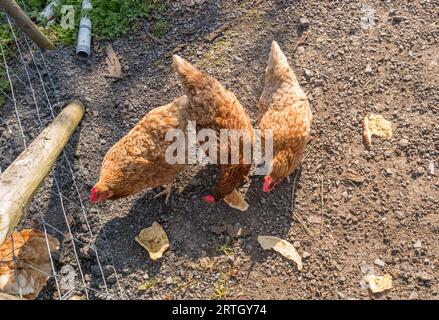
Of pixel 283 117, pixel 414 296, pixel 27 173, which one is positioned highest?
pixel 27 173

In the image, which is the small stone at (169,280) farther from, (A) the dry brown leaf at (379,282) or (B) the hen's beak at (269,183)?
(A) the dry brown leaf at (379,282)

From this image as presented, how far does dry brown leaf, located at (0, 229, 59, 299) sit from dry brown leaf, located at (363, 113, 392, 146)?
10.3ft

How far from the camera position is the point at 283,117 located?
3.95 m

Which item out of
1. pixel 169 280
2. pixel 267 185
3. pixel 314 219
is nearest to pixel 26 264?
pixel 169 280

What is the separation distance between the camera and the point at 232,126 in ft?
12.4

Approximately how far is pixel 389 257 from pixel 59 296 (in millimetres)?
2861

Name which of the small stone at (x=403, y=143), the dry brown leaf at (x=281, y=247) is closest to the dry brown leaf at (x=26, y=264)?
the dry brown leaf at (x=281, y=247)

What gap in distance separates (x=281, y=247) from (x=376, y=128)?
1515 millimetres

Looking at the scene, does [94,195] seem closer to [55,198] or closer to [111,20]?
[55,198]

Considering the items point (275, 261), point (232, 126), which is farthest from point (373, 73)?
point (275, 261)

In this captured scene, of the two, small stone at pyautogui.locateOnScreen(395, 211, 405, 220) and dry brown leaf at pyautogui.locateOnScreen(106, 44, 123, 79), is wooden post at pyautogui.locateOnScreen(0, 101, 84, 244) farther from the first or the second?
small stone at pyautogui.locateOnScreen(395, 211, 405, 220)

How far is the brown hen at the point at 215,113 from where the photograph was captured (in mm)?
3721

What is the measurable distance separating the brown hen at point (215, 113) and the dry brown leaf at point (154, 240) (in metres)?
0.57

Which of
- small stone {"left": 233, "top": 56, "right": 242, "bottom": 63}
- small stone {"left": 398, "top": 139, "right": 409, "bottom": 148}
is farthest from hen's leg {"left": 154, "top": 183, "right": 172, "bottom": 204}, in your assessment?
small stone {"left": 398, "top": 139, "right": 409, "bottom": 148}
